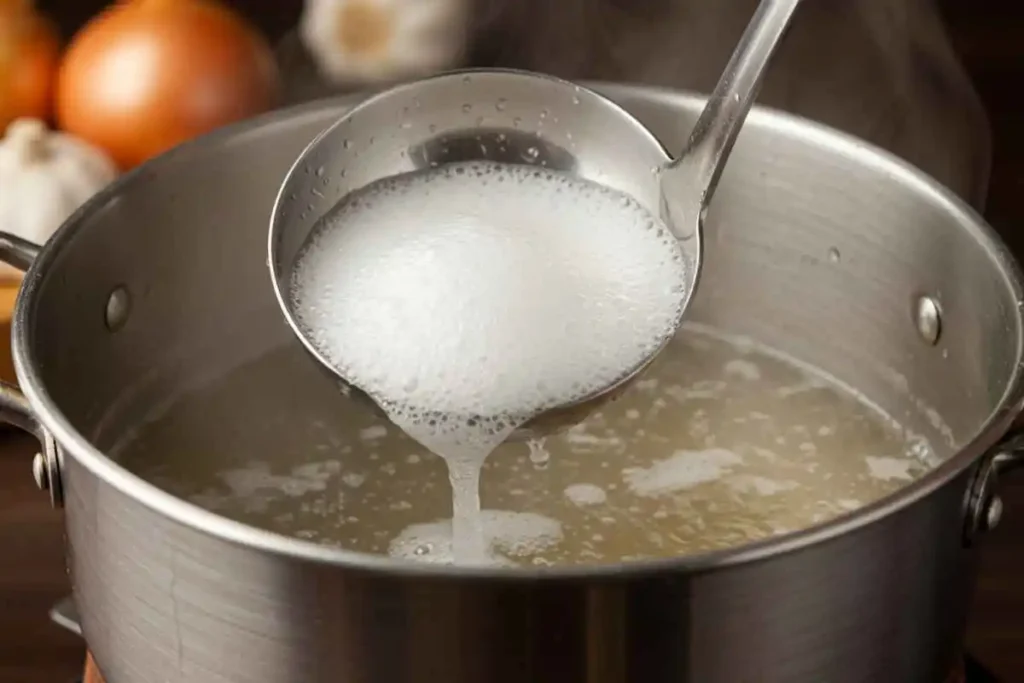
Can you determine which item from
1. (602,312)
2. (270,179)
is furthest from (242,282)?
(602,312)

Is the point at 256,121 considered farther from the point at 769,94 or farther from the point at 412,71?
the point at 769,94

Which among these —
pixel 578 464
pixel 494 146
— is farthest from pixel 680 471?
pixel 494 146

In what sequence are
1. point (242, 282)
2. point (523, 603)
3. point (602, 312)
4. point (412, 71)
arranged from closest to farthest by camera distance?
point (523, 603) → point (602, 312) → point (242, 282) → point (412, 71)

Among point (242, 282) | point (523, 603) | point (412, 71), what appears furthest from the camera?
point (412, 71)

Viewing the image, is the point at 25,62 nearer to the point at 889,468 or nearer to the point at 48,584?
the point at 48,584

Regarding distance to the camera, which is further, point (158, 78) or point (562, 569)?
point (158, 78)
